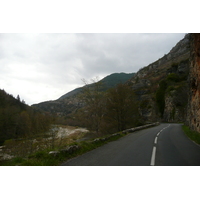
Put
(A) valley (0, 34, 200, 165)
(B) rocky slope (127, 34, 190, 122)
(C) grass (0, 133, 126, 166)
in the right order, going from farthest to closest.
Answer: (B) rocky slope (127, 34, 190, 122), (A) valley (0, 34, 200, 165), (C) grass (0, 133, 126, 166)

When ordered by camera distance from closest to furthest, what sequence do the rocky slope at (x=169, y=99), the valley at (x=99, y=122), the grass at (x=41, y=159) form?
the grass at (x=41, y=159) < the valley at (x=99, y=122) < the rocky slope at (x=169, y=99)

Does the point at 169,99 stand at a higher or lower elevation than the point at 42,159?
higher

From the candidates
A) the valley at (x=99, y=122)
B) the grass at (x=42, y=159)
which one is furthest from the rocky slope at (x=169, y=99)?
the grass at (x=42, y=159)

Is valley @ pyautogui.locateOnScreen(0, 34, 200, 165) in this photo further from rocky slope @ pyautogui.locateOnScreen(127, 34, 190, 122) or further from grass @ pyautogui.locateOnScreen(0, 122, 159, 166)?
rocky slope @ pyautogui.locateOnScreen(127, 34, 190, 122)

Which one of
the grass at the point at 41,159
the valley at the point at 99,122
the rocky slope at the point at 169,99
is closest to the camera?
the grass at the point at 41,159

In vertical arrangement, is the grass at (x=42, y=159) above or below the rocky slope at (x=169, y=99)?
below

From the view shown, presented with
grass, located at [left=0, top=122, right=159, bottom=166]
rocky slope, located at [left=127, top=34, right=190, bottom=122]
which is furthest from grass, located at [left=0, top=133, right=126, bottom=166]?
rocky slope, located at [left=127, top=34, right=190, bottom=122]

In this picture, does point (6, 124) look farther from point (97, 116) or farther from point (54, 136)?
point (54, 136)

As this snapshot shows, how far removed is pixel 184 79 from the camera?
62.0 m

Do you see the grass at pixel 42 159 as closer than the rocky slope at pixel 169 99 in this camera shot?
Yes

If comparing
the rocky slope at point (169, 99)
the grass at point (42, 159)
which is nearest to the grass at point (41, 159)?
the grass at point (42, 159)

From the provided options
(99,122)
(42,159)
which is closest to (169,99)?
(99,122)

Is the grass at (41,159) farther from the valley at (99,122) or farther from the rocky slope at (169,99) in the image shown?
the rocky slope at (169,99)

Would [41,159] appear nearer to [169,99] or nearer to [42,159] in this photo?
[42,159]
